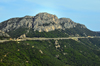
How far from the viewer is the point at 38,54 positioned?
15038 centimetres

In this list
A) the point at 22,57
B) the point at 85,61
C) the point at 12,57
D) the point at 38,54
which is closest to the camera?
the point at 12,57

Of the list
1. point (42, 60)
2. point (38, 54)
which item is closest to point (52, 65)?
point (42, 60)

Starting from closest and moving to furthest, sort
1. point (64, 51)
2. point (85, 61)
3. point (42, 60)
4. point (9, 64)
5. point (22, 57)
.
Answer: point (9, 64), point (22, 57), point (42, 60), point (85, 61), point (64, 51)

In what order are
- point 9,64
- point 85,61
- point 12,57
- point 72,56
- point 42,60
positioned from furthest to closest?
point 72,56 < point 85,61 < point 42,60 < point 12,57 < point 9,64

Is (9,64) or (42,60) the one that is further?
(42,60)

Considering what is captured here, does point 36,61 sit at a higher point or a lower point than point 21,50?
lower

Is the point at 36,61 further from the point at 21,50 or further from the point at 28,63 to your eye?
the point at 21,50

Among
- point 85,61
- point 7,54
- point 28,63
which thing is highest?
point 7,54

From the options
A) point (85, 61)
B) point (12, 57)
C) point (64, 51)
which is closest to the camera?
point (12, 57)

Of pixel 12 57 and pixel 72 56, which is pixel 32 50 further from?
pixel 72 56

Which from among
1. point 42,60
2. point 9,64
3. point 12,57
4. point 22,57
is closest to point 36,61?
point 42,60

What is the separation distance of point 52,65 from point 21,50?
4248cm

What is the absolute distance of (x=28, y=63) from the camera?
415 ft

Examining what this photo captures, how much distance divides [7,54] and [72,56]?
99897mm
